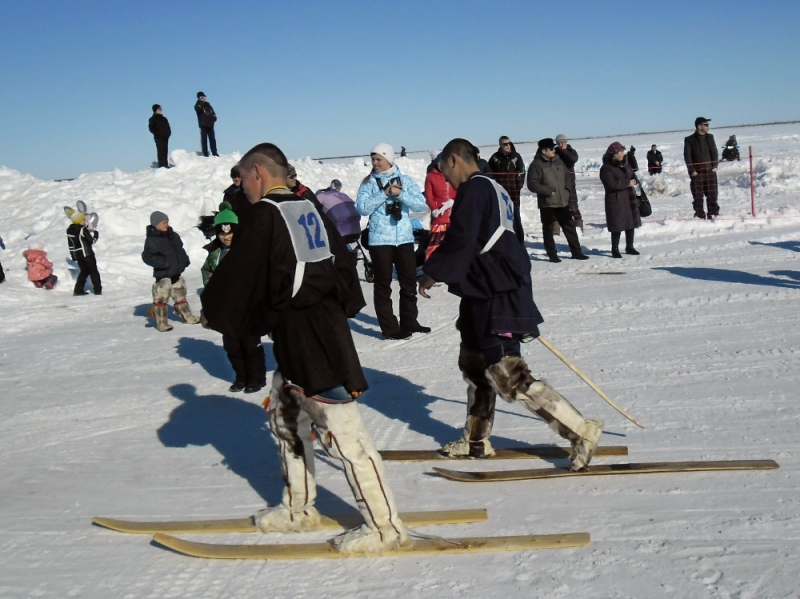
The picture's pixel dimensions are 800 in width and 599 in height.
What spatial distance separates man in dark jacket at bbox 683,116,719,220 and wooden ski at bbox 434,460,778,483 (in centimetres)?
1020

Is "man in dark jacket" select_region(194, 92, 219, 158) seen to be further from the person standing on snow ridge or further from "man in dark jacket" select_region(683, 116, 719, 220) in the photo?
the person standing on snow ridge

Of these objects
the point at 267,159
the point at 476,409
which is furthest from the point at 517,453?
the point at 267,159

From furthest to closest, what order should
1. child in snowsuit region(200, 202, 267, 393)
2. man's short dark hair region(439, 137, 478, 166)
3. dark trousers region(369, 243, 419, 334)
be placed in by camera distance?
dark trousers region(369, 243, 419, 334) → child in snowsuit region(200, 202, 267, 393) → man's short dark hair region(439, 137, 478, 166)

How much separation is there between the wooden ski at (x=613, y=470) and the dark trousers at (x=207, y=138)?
59.7 feet

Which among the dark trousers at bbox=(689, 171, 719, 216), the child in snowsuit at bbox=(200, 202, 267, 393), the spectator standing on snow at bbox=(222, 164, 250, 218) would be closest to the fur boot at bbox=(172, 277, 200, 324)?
the spectator standing on snow at bbox=(222, 164, 250, 218)

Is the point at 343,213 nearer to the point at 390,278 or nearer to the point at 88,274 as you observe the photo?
the point at 390,278

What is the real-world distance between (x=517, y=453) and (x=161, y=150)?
1730 centimetres

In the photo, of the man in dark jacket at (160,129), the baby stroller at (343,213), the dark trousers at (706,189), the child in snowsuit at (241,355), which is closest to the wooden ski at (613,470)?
the child in snowsuit at (241,355)

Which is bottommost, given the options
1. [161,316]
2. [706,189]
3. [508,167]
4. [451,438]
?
[451,438]

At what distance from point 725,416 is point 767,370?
108 centimetres

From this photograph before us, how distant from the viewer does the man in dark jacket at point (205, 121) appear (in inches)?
790

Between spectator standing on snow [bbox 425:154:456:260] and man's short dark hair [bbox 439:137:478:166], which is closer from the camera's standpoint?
man's short dark hair [bbox 439:137:478:166]

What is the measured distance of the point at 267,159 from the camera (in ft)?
11.3

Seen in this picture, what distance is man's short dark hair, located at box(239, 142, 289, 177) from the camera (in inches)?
135
